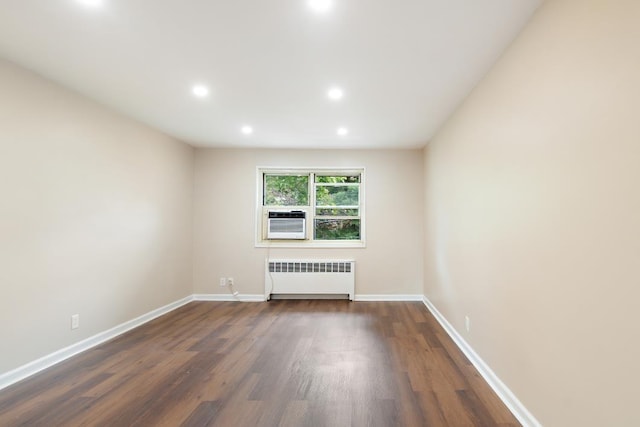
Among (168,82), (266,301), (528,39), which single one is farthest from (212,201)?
(528,39)

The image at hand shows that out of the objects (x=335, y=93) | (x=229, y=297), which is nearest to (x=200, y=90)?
(x=335, y=93)

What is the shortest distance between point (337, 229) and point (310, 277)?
0.91 metres

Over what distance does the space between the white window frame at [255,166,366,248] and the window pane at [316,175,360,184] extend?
0.07 m

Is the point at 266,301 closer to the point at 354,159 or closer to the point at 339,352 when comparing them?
the point at 339,352

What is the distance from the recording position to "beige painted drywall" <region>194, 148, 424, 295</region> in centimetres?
→ 485

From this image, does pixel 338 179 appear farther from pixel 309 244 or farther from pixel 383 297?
pixel 383 297

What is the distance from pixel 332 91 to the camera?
2779 mm

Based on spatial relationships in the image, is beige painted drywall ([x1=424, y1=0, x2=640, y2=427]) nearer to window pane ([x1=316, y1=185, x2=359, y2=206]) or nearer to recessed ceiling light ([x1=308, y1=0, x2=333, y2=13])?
recessed ceiling light ([x1=308, y1=0, x2=333, y2=13])

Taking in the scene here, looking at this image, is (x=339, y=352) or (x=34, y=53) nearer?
(x=34, y=53)

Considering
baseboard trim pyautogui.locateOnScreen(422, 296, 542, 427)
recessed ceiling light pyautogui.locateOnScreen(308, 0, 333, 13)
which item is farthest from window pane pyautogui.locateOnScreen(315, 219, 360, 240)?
recessed ceiling light pyautogui.locateOnScreen(308, 0, 333, 13)

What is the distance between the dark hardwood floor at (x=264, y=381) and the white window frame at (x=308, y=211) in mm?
1523

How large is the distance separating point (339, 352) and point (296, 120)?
2.55 metres

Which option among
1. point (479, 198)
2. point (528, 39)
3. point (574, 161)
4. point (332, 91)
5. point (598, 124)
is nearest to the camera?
point (598, 124)

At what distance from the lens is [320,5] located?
5.55 feet
